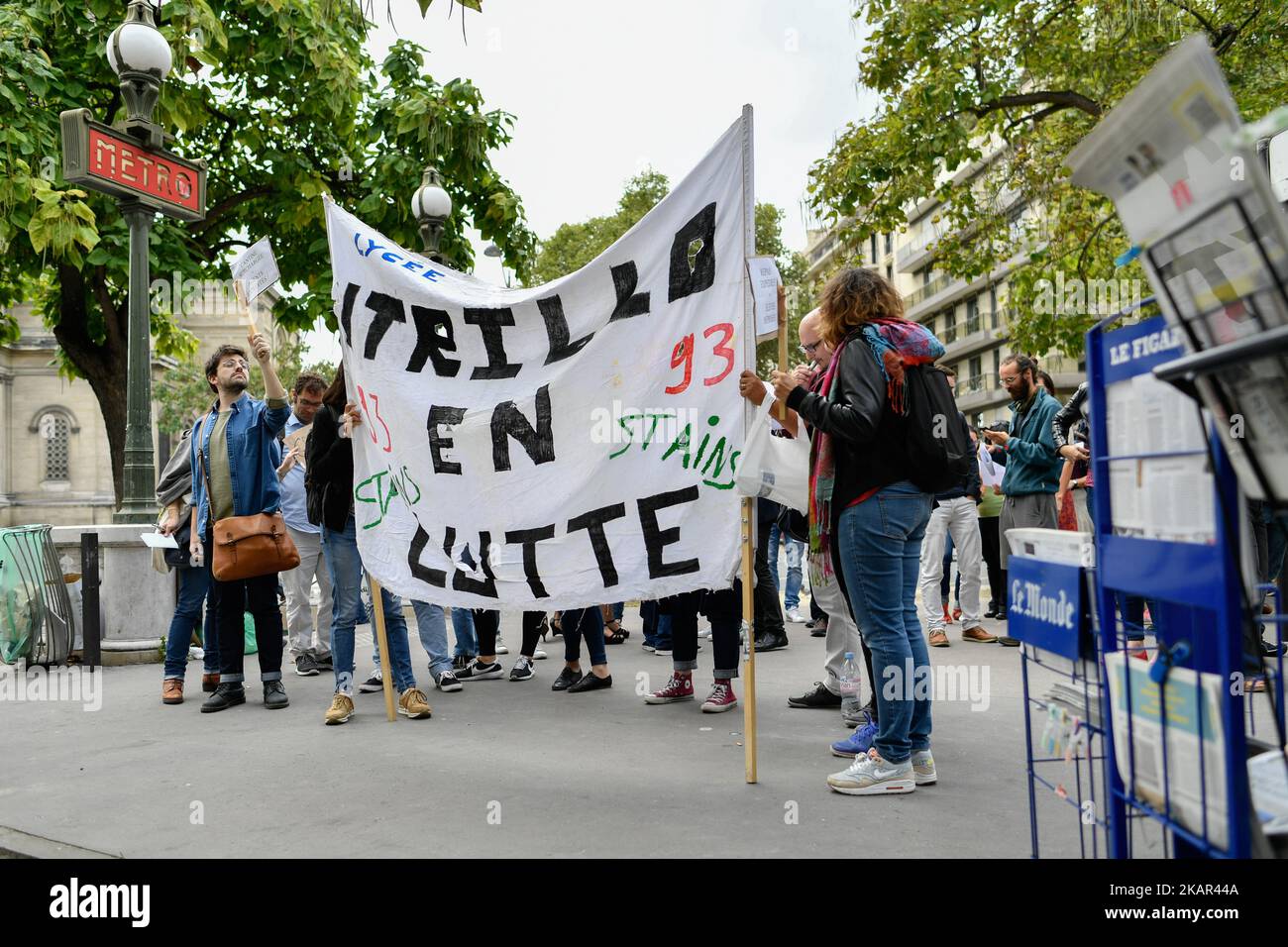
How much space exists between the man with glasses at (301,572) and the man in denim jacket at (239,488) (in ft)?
2.69

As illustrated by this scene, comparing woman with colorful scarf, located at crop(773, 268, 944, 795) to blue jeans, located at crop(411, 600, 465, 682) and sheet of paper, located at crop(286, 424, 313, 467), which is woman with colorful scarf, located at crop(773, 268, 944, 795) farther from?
sheet of paper, located at crop(286, 424, 313, 467)

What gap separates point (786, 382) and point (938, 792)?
174 cm

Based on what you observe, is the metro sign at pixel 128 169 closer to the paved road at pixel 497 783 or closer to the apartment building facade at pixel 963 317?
the paved road at pixel 497 783

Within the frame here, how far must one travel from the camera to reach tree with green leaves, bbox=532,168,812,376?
3966 centimetres

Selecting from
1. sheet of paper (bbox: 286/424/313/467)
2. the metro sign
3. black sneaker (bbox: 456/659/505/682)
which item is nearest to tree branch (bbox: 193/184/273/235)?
the metro sign

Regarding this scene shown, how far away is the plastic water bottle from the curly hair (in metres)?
2.06

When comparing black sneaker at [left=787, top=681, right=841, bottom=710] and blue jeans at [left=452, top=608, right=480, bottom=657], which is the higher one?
blue jeans at [left=452, top=608, right=480, bottom=657]

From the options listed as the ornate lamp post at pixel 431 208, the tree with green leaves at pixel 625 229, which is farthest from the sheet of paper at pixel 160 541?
the tree with green leaves at pixel 625 229

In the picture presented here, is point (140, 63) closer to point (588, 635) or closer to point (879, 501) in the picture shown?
point (588, 635)

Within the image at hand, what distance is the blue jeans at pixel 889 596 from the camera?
389 centimetres

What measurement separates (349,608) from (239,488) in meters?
1.09

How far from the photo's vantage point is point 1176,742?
2023 millimetres

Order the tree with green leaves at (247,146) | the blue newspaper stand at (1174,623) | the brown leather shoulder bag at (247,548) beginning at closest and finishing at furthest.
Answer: the blue newspaper stand at (1174,623) → the brown leather shoulder bag at (247,548) → the tree with green leaves at (247,146)
